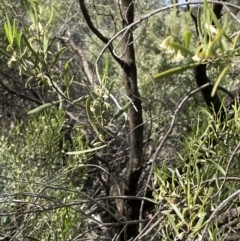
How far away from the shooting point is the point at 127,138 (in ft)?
7.03

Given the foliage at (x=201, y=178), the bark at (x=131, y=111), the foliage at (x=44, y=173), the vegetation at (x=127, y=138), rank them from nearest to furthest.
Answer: the vegetation at (x=127, y=138) → the foliage at (x=201, y=178) → the foliage at (x=44, y=173) → the bark at (x=131, y=111)

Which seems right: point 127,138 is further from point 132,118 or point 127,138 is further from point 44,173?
point 44,173

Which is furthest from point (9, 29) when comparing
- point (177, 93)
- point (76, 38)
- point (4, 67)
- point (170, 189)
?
point (76, 38)

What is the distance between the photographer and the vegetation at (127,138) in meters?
0.93

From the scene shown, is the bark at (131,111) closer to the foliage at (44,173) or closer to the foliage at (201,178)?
the foliage at (44,173)

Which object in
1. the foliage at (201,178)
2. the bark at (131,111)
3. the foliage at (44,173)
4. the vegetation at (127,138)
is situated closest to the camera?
the vegetation at (127,138)

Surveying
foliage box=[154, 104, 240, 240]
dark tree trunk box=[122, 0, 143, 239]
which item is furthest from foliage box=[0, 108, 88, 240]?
foliage box=[154, 104, 240, 240]

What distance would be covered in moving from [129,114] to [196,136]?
73 cm

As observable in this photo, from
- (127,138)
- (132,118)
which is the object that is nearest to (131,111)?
(132,118)

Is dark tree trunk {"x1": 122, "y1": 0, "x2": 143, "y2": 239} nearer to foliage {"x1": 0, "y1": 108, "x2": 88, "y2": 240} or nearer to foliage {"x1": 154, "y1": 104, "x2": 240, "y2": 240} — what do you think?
foliage {"x1": 0, "y1": 108, "x2": 88, "y2": 240}

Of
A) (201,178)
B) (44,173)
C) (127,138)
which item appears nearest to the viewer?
(201,178)

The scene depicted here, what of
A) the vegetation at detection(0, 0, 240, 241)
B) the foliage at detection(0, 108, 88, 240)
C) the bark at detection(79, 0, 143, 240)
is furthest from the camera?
the bark at detection(79, 0, 143, 240)

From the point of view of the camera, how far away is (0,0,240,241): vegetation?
3.04 ft

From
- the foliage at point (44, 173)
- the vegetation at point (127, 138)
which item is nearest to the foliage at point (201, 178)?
the vegetation at point (127, 138)
